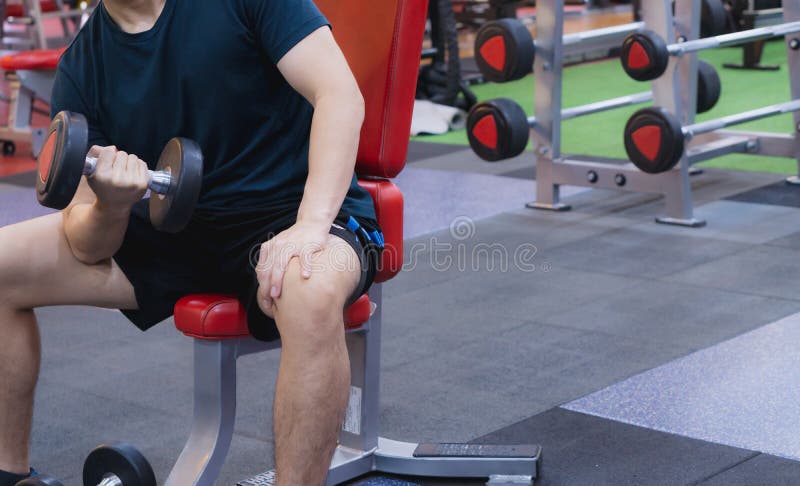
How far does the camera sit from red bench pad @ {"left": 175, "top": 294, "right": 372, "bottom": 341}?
5.08 feet

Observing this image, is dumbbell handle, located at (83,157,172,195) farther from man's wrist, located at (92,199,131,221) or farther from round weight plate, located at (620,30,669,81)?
round weight plate, located at (620,30,669,81)

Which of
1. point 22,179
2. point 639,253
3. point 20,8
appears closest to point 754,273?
point 639,253

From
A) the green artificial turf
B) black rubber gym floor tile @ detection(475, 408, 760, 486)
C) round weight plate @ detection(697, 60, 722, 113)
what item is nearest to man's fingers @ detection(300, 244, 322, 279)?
black rubber gym floor tile @ detection(475, 408, 760, 486)

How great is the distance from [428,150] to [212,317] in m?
3.74

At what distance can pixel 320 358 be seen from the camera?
1.43 metres

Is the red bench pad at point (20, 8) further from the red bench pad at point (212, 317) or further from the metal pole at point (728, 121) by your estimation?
the red bench pad at point (212, 317)

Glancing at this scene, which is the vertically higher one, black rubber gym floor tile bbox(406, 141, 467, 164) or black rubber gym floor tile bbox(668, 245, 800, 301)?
black rubber gym floor tile bbox(668, 245, 800, 301)

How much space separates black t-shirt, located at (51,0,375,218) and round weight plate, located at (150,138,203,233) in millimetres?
182

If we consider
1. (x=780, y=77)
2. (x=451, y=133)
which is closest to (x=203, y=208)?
(x=451, y=133)

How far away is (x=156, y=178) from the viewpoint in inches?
56.4

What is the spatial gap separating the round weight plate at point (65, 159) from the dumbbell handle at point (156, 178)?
44 mm

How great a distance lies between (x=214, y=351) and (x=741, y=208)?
271 centimetres

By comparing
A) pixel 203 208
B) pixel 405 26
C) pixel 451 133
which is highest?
pixel 405 26

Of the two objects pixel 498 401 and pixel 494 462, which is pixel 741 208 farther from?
pixel 494 462
